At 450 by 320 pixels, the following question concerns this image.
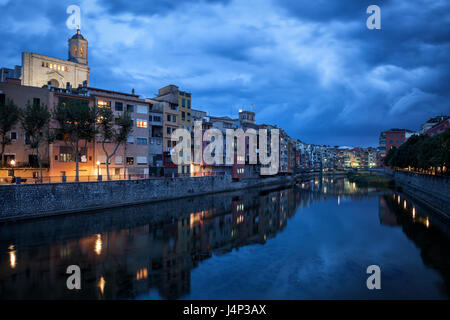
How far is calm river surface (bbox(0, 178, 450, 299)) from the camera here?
13.9 meters

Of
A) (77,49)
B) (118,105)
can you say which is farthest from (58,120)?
(77,49)

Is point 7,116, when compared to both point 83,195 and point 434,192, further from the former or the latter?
point 434,192

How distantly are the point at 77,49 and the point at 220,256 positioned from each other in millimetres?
78948

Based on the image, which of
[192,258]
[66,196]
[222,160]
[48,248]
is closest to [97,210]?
[66,196]

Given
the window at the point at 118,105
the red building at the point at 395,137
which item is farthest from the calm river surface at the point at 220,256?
the red building at the point at 395,137

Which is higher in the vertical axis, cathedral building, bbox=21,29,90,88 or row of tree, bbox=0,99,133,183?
cathedral building, bbox=21,29,90,88

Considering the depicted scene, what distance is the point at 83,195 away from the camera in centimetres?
3172

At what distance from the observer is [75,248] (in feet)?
65.1

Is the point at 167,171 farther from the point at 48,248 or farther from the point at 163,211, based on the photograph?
the point at 48,248

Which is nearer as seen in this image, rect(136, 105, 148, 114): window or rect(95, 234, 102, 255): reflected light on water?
rect(95, 234, 102, 255): reflected light on water

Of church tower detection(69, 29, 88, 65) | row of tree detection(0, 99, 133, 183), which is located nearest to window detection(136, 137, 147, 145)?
row of tree detection(0, 99, 133, 183)

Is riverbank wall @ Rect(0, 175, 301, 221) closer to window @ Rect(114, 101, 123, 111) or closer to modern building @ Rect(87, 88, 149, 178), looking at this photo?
modern building @ Rect(87, 88, 149, 178)

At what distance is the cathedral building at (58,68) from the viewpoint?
60.5 metres

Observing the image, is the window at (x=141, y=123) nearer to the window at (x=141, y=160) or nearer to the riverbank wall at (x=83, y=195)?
the window at (x=141, y=160)
